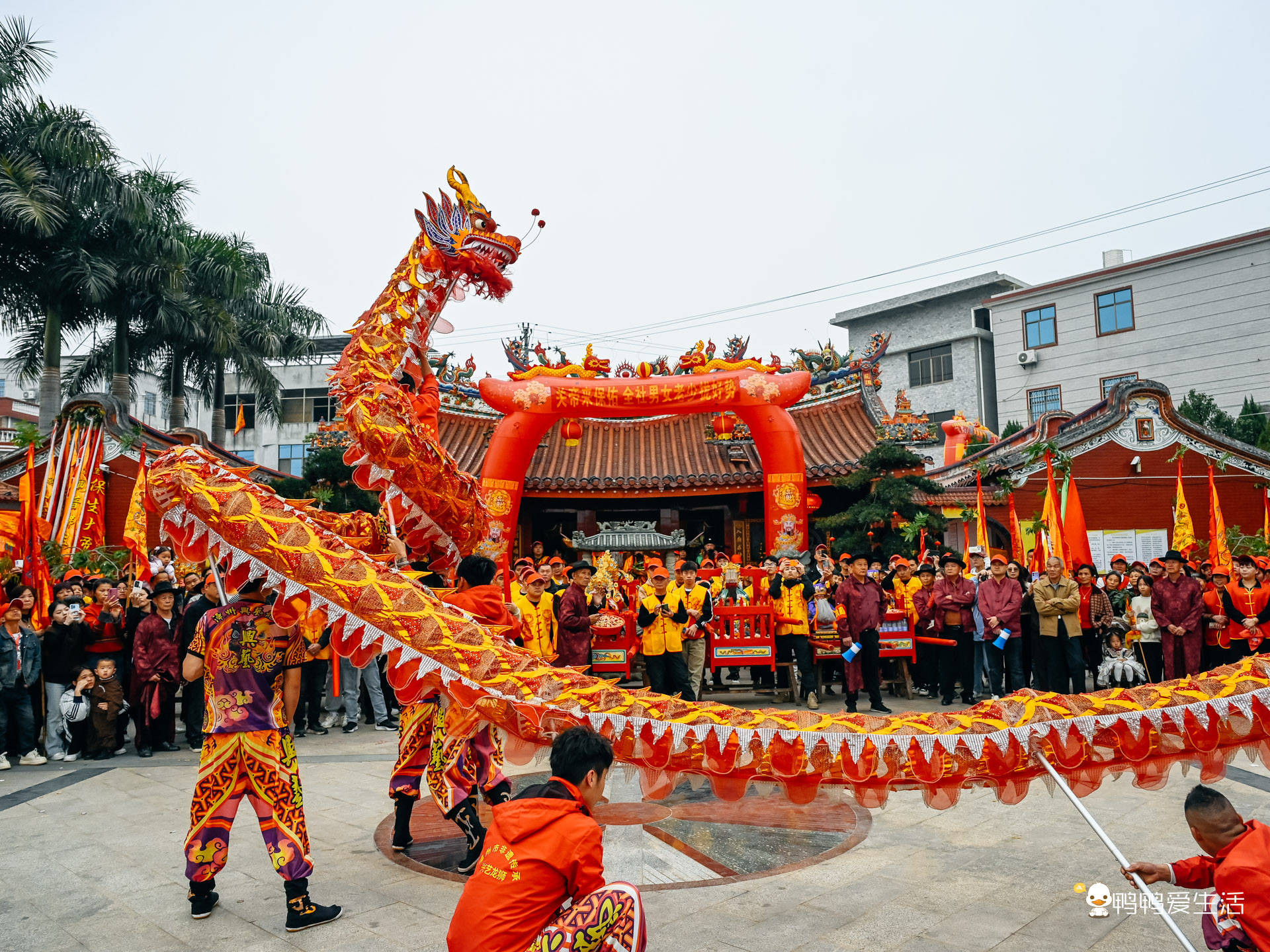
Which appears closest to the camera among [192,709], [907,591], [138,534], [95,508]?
[192,709]

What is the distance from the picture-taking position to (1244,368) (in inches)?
866

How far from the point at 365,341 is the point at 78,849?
10.4 feet

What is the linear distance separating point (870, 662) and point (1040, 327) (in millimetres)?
20009

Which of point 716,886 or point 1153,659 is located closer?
point 716,886

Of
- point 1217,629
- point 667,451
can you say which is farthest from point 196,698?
point 667,451

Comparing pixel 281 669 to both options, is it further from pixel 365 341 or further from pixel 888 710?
pixel 888 710

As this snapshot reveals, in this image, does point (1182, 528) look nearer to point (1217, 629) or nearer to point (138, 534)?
point (1217, 629)

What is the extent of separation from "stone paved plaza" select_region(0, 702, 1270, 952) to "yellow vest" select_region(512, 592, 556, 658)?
258cm

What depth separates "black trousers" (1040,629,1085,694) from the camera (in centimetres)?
855

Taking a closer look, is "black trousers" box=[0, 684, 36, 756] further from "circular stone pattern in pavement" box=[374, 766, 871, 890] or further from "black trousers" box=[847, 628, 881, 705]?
"black trousers" box=[847, 628, 881, 705]

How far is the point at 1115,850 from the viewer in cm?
290

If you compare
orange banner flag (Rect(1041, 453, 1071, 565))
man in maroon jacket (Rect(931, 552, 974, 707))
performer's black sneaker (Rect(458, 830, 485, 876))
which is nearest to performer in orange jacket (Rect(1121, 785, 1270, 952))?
performer's black sneaker (Rect(458, 830, 485, 876))

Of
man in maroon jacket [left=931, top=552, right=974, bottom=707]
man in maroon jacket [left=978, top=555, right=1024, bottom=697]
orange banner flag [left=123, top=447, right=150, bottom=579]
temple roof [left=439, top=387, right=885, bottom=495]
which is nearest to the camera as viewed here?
man in maroon jacket [left=978, top=555, right=1024, bottom=697]

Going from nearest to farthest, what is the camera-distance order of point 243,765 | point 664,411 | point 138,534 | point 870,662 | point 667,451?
1. point 243,765
2. point 870,662
3. point 138,534
4. point 664,411
5. point 667,451
